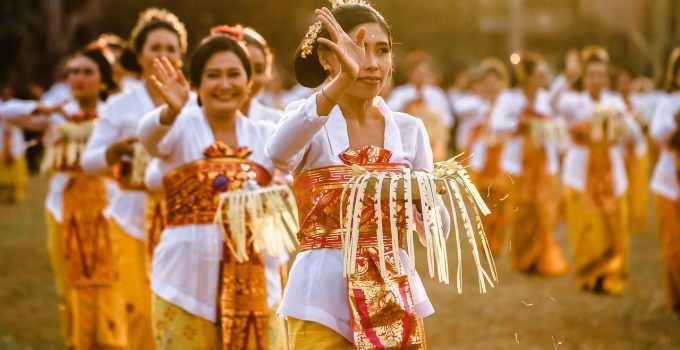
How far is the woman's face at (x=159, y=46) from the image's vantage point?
7.05 metres

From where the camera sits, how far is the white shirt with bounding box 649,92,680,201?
362 inches

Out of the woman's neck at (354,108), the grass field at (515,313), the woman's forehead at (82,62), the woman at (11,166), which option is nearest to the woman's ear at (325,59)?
the woman's neck at (354,108)

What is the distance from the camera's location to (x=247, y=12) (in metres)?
32.8

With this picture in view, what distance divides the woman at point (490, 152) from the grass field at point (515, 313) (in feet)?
2.23

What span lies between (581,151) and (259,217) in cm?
641

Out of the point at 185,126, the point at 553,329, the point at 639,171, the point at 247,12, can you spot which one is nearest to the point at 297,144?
the point at 185,126

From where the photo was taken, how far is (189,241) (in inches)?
217

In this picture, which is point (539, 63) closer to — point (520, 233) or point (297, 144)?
point (520, 233)

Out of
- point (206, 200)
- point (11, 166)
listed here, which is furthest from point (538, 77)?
point (11, 166)

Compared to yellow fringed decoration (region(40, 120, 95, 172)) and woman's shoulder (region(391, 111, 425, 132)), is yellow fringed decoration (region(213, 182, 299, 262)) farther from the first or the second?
yellow fringed decoration (region(40, 120, 95, 172))

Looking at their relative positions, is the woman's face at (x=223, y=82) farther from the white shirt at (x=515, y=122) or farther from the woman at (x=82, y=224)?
the white shirt at (x=515, y=122)

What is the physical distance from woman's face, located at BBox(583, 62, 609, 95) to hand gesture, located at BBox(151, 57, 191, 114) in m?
6.35

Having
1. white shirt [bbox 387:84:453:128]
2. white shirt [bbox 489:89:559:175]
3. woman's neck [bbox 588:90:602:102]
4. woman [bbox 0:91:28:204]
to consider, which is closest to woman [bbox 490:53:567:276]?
white shirt [bbox 489:89:559:175]

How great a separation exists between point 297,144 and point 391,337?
760 millimetres
